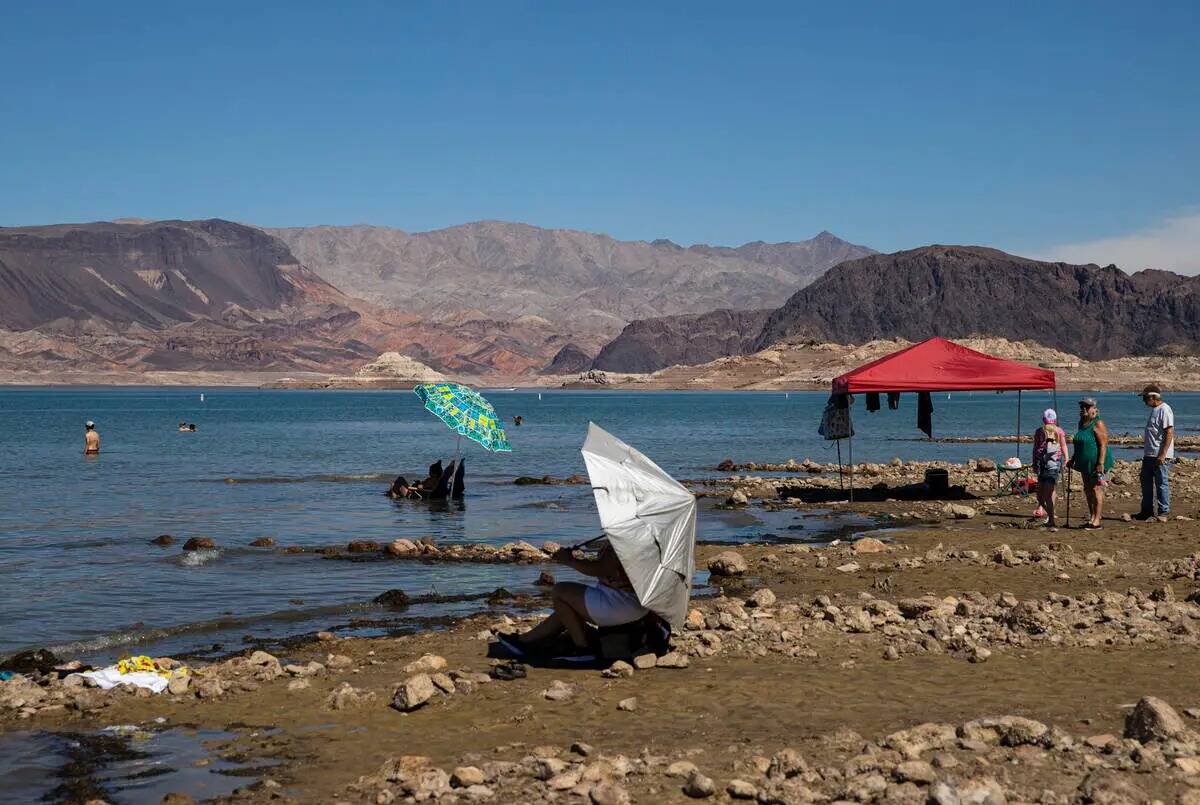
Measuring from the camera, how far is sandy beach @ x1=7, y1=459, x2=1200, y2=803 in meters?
7.36

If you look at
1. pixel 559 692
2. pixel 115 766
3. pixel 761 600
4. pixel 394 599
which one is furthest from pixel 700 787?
pixel 394 599

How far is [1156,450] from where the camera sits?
18812mm

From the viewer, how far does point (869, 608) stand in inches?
498

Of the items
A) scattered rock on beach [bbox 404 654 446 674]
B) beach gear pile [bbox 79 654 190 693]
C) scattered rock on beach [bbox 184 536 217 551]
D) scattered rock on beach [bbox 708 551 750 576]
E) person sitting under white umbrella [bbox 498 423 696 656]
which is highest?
person sitting under white umbrella [bbox 498 423 696 656]

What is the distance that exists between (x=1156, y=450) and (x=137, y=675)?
14691 millimetres

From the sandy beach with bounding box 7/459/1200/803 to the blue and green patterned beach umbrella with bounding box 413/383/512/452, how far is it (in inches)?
485

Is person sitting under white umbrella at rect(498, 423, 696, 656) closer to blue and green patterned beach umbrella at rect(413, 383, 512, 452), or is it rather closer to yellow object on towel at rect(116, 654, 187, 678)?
yellow object on towel at rect(116, 654, 187, 678)

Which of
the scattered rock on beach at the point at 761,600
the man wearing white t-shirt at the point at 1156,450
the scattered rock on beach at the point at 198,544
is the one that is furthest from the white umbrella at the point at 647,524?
the scattered rock on beach at the point at 198,544

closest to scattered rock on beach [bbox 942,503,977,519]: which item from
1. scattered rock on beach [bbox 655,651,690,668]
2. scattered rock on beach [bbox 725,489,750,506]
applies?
scattered rock on beach [bbox 725,489,750,506]

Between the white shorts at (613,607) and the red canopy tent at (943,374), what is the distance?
14.2 m

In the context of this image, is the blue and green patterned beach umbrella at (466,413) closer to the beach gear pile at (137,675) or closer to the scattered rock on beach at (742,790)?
the beach gear pile at (137,675)

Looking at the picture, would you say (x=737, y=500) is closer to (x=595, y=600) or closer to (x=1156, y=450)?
(x=1156, y=450)

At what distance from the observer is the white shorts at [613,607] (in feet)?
35.2

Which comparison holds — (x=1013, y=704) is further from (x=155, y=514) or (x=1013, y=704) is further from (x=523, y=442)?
(x=523, y=442)
